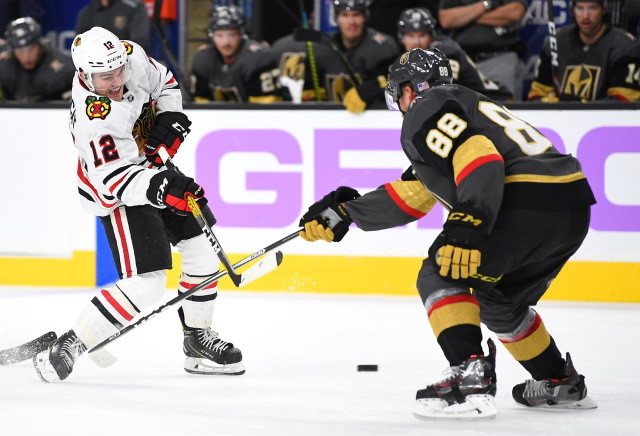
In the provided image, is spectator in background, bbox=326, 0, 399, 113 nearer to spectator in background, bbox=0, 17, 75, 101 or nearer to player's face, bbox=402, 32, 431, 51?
player's face, bbox=402, 32, 431, 51

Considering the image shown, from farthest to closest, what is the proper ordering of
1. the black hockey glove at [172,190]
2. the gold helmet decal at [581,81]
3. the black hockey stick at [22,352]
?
the gold helmet decal at [581,81] < the black hockey stick at [22,352] < the black hockey glove at [172,190]

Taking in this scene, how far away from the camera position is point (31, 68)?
276 inches

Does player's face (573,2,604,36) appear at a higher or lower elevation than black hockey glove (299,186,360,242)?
higher

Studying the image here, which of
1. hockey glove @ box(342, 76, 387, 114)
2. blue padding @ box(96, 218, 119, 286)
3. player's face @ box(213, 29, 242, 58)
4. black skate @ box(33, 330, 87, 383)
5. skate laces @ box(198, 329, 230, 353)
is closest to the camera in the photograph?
black skate @ box(33, 330, 87, 383)

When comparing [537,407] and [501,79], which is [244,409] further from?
[501,79]

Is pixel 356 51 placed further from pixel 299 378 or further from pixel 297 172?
pixel 299 378

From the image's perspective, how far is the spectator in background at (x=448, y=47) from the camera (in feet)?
19.7

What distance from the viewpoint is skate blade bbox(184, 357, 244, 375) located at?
3.95 metres

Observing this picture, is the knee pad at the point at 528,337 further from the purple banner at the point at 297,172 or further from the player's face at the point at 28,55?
the player's face at the point at 28,55

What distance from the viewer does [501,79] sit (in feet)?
21.0

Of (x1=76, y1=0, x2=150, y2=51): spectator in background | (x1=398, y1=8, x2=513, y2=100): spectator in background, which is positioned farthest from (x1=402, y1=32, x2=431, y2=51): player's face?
(x1=76, y1=0, x2=150, y2=51): spectator in background

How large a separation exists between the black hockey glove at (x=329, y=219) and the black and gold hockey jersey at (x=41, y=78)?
12.2 feet

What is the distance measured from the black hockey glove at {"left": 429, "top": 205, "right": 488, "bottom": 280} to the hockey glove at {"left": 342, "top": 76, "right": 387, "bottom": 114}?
284cm

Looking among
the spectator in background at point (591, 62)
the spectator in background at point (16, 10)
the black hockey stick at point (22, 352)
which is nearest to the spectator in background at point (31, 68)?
the spectator in background at point (16, 10)
